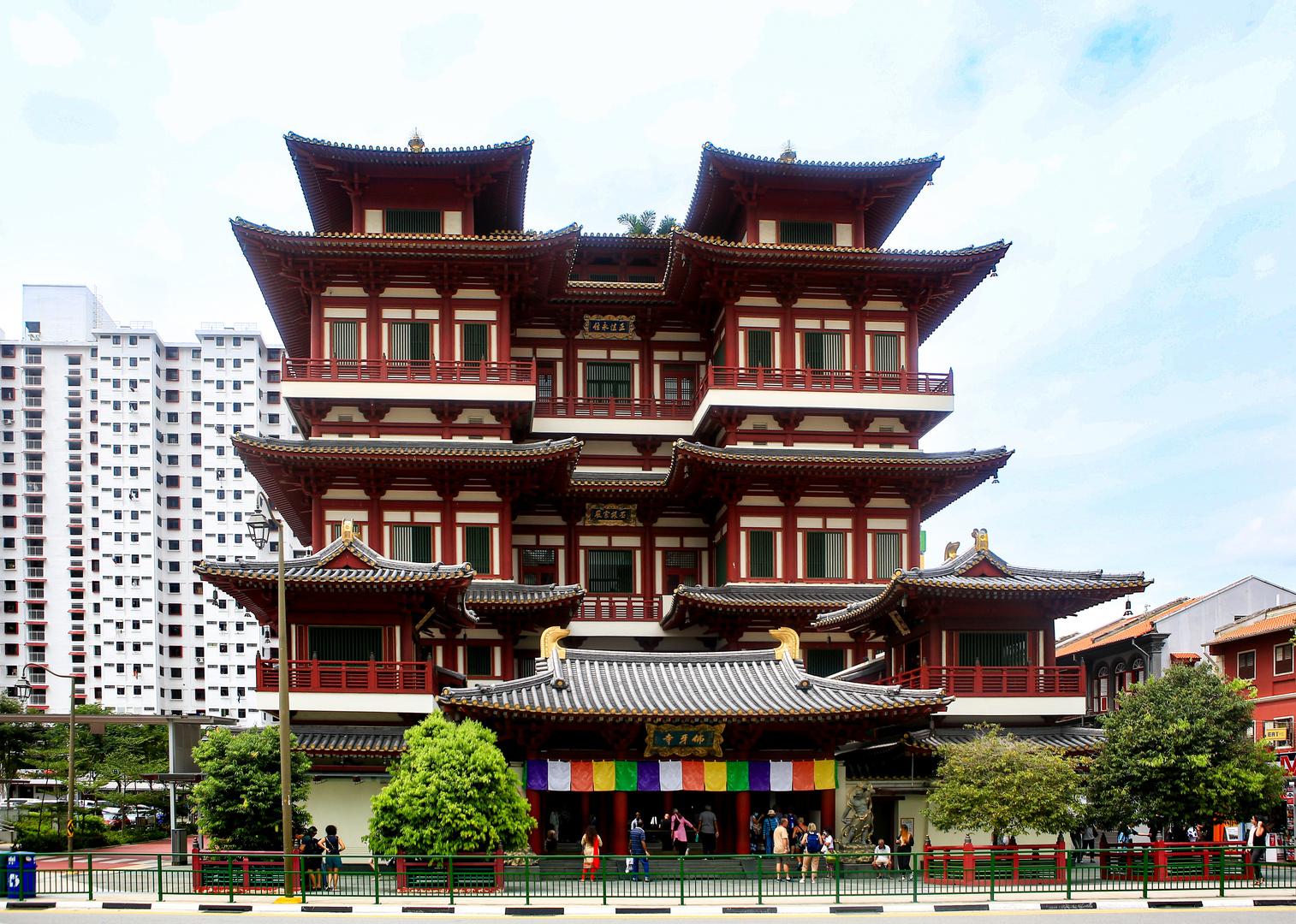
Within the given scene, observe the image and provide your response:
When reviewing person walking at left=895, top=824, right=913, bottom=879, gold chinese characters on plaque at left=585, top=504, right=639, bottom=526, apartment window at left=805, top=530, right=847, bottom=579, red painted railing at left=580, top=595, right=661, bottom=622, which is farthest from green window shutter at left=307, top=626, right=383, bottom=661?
apartment window at left=805, top=530, right=847, bottom=579

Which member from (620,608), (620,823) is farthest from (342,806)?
(620,608)

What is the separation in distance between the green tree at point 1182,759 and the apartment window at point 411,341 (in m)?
27.0

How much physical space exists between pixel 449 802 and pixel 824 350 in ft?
81.2

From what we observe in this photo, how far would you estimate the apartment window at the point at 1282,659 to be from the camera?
4762 centimetres

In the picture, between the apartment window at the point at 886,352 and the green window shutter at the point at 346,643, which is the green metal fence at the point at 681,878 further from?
the apartment window at the point at 886,352

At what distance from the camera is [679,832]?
28688mm

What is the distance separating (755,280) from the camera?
42625mm

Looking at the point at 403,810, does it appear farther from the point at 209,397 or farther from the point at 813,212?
the point at 209,397

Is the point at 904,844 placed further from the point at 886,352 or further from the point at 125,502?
the point at 125,502

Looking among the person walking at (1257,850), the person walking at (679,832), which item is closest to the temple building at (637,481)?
the person walking at (679,832)

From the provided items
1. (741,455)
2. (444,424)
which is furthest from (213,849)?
(741,455)

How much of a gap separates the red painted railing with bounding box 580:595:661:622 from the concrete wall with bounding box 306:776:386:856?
478 inches

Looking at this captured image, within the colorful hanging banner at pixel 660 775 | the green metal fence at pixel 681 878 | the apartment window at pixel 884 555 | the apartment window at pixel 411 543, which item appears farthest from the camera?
the apartment window at pixel 884 555

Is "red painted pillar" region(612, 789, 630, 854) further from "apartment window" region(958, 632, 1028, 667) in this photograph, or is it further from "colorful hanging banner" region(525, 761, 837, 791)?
"apartment window" region(958, 632, 1028, 667)
